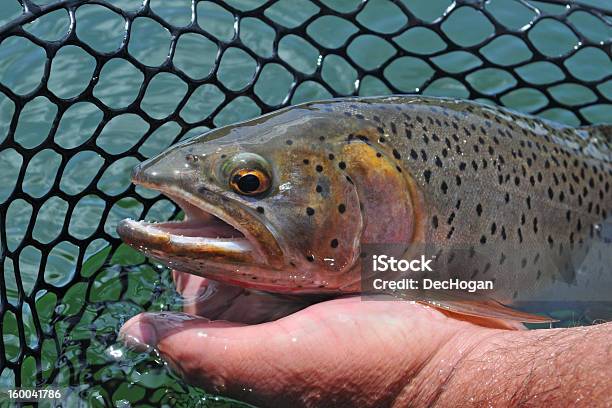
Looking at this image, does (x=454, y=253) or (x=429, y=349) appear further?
(x=454, y=253)

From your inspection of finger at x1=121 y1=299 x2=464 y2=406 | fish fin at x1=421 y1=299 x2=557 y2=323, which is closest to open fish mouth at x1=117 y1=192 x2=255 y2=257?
finger at x1=121 y1=299 x2=464 y2=406

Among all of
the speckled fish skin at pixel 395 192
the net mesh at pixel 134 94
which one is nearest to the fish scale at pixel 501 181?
the speckled fish skin at pixel 395 192

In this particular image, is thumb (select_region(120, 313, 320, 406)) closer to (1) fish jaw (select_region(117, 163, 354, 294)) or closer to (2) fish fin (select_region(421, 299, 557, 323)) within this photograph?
(1) fish jaw (select_region(117, 163, 354, 294))

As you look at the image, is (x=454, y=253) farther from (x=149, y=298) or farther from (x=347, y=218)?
(x=149, y=298)

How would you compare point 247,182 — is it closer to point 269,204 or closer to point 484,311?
point 269,204

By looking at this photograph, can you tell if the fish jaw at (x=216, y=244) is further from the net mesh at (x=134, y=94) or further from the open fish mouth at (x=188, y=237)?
the net mesh at (x=134, y=94)

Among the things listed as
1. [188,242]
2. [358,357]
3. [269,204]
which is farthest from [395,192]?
[188,242]

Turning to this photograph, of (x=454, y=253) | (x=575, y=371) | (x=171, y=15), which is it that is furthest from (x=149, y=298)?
(x=171, y=15)
